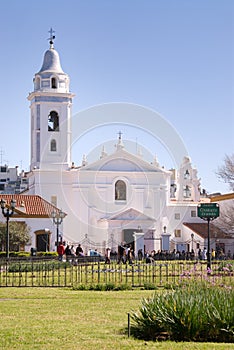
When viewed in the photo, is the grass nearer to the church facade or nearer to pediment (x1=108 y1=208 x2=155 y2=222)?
the church facade

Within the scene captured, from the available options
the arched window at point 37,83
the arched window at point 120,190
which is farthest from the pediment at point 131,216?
the arched window at point 37,83

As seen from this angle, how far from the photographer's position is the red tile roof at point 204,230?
64.4m

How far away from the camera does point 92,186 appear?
218ft

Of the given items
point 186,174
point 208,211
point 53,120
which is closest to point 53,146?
point 53,120

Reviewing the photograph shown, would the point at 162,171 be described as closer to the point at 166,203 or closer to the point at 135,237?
the point at 166,203

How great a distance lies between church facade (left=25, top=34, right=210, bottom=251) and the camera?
210 ft

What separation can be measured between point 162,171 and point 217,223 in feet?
25.2

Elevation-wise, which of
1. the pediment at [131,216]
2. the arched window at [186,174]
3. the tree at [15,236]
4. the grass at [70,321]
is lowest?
the grass at [70,321]

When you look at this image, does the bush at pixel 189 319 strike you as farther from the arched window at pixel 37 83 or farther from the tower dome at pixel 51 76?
the arched window at pixel 37 83

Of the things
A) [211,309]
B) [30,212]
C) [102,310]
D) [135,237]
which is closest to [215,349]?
[211,309]

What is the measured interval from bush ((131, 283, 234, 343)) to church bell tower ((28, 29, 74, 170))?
54098 mm

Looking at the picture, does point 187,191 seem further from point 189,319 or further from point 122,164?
point 189,319

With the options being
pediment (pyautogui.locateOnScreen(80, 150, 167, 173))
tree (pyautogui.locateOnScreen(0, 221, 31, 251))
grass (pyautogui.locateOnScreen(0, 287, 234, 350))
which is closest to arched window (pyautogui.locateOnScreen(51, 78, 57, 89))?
pediment (pyautogui.locateOnScreen(80, 150, 167, 173))

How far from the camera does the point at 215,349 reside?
10164 mm
